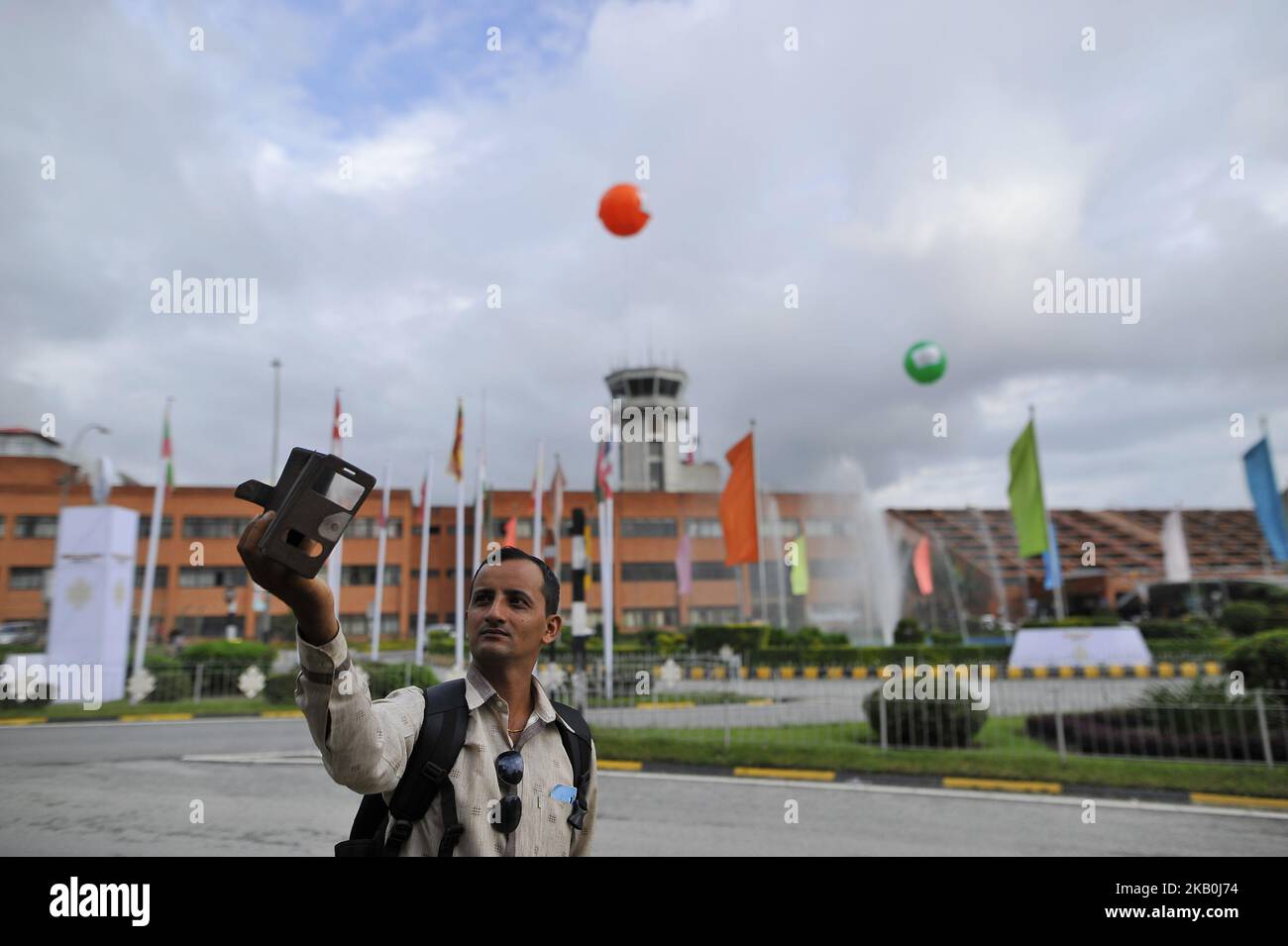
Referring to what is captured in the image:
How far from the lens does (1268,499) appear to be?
24.3 m

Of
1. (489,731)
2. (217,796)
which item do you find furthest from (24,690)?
(489,731)

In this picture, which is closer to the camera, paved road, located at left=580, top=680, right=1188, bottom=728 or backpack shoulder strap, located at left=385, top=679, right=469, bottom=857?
backpack shoulder strap, located at left=385, top=679, right=469, bottom=857

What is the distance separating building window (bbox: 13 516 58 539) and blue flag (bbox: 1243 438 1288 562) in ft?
195

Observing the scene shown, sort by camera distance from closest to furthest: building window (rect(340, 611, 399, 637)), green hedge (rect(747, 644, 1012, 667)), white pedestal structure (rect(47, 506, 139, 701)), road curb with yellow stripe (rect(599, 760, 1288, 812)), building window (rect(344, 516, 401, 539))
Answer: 1. road curb with yellow stripe (rect(599, 760, 1288, 812))
2. white pedestal structure (rect(47, 506, 139, 701))
3. green hedge (rect(747, 644, 1012, 667))
4. building window (rect(340, 611, 399, 637))
5. building window (rect(344, 516, 401, 539))

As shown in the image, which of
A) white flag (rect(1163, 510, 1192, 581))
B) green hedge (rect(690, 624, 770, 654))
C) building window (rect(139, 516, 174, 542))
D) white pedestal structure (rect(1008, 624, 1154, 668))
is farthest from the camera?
building window (rect(139, 516, 174, 542))

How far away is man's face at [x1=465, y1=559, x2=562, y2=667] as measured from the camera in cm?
197

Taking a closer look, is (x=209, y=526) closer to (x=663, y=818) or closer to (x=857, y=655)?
(x=857, y=655)

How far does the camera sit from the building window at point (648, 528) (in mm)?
58000

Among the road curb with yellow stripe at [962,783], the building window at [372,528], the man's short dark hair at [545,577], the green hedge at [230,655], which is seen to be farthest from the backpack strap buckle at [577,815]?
the building window at [372,528]

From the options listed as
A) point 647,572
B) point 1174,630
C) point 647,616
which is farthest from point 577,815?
point 647,572

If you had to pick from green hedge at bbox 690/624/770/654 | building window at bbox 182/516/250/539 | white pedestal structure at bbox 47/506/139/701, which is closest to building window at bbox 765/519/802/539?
green hedge at bbox 690/624/770/654

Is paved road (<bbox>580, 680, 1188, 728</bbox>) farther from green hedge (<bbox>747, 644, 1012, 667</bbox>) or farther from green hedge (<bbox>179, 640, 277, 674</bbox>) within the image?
green hedge (<bbox>179, 640, 277, 674</bbox>)
